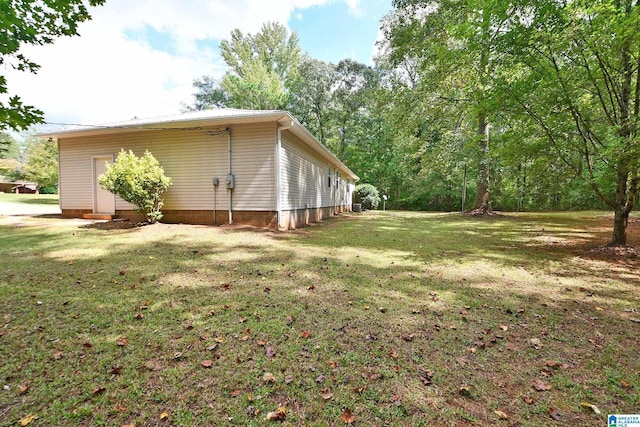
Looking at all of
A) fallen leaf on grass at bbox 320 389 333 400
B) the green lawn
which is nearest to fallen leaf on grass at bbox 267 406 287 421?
fallen leaf on grass at bbox 320 389 333 400

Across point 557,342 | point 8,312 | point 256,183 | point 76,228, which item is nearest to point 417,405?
point 557,342

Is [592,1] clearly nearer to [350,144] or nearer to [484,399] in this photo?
[484,399]

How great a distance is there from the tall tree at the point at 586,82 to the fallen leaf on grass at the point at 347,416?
6369 mm

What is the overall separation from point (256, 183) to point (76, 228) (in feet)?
16.8

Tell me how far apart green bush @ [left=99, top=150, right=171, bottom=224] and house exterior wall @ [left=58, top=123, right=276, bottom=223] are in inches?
33.2

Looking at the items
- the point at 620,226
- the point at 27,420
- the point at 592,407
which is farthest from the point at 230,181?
the point at 620,226

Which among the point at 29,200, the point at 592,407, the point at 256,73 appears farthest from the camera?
the point at 256,73

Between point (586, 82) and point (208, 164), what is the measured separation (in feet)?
32.5

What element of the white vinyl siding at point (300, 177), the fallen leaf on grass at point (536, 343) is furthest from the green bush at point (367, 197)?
the fallen leaf on grass at point (536, 343)

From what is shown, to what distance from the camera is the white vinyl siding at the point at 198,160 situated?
8797 mm

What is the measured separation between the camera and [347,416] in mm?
1701

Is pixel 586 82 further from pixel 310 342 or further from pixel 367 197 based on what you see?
pixel 367 197

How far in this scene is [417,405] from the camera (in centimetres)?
180

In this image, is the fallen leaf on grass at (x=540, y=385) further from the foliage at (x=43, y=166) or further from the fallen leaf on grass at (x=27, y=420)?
the foliage at (x=43, y=166)
